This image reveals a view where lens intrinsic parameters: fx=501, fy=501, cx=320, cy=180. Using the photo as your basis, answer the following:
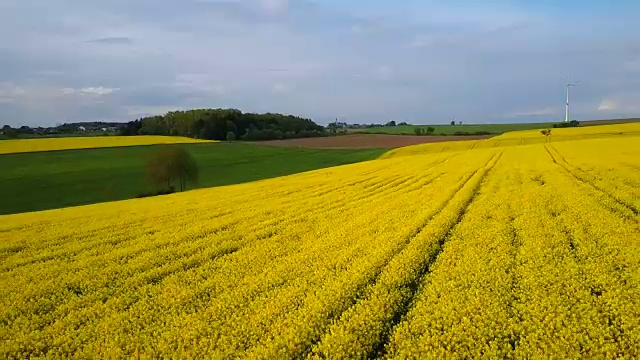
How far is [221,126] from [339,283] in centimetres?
12150

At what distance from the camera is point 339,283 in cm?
945

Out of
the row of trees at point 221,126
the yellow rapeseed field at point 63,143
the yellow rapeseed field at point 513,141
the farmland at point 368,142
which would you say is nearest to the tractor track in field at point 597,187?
the yellow rapeseed field at point 513,141

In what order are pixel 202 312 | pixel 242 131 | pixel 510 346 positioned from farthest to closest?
1. pixel 242 131
2. pixel 202 312
3. pixel 510 346

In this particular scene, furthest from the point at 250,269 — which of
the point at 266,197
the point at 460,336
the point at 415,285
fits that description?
the point at 266,197

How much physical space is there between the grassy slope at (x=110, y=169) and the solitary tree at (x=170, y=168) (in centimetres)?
199

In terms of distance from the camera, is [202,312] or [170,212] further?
[170,212]

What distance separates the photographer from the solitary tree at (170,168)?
55594mm

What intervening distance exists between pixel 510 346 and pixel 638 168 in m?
25.8

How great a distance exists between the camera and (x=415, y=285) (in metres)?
9.35

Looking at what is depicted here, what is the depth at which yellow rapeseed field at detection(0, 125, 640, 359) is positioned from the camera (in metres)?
6.96

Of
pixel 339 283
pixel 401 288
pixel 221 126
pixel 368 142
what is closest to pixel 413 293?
pixel 401 288

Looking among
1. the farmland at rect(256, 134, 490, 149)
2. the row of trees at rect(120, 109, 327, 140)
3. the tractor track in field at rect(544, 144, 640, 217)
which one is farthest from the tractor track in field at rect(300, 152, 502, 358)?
the row of trees at rect(120, 109, 327, 140)

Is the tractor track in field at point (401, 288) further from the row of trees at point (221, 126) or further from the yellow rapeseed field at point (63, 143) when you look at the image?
the row of trees at point (221, 126)

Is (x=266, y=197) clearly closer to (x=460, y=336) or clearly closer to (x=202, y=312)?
(x=202, y=312)
